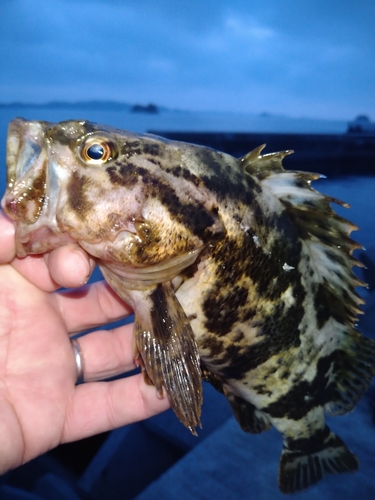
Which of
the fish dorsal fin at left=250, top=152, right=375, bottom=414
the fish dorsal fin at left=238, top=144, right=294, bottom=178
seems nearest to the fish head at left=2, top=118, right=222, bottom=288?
the fish dorsal fin at left=238, top=144, right=294, bottom=178

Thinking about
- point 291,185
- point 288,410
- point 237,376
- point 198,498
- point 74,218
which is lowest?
point 198,498

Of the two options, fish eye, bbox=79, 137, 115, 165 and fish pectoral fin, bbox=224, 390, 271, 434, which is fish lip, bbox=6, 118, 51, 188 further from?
fish pectoral fin, bbox=224, 390, 271, 434

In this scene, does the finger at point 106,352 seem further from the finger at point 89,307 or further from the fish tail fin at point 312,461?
the fish tail fin at point 312,461

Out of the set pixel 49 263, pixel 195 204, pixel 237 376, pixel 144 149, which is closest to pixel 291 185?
pixel 195 204

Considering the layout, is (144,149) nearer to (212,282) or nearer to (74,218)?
(74,218)

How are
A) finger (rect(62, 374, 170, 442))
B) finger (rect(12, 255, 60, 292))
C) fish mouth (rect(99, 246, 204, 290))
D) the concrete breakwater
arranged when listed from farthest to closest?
the concrete breakwater
finger (rect(62, 374, 170, 442))
finger (rect(12, 255, 60, 292))
fish mouth (rect(99, 246, 204, 290))

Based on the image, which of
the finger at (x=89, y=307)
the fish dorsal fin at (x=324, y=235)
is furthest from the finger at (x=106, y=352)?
the fish dorsal fin at (x=324, y=235)
